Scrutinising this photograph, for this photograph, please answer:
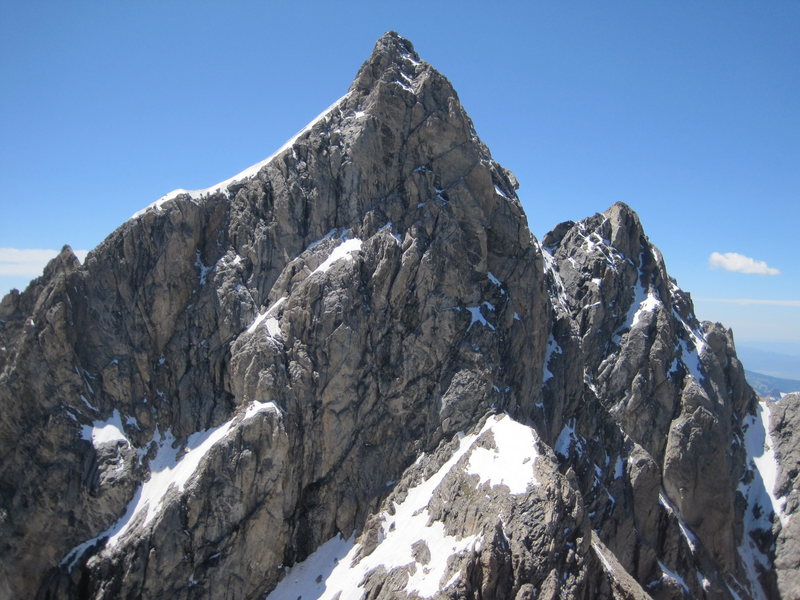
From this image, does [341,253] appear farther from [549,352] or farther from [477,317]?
[549,352]

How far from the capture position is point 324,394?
6047 centimetres

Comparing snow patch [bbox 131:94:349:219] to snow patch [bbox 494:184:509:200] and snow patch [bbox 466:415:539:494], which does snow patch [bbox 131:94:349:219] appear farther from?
snow patch [bbox 466:415:539:494]

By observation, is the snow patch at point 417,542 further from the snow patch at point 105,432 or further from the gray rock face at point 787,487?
the gray rock face at point 787,487

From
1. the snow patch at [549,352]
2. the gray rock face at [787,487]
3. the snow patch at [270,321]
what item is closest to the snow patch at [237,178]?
the snow patch at [270,321]

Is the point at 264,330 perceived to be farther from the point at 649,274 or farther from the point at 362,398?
the point at 649,274

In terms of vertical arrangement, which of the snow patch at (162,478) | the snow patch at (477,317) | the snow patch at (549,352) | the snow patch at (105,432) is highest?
the snow patch at (477,317)

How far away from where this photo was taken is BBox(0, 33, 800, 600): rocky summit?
54219 millimetres

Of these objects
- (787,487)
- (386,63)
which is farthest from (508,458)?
(787,487)

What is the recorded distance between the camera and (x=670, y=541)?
246ft

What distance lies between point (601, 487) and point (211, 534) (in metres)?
44.4

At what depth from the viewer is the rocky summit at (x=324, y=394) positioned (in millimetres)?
54219

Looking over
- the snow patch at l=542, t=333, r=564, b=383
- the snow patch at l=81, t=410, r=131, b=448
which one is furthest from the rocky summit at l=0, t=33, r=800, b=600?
the snow patch at l=81, t=410, r=131, b=448

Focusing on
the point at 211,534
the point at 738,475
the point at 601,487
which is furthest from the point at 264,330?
the point at 738,475

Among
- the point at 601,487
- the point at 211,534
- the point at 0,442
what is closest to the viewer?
the point at 211,534
